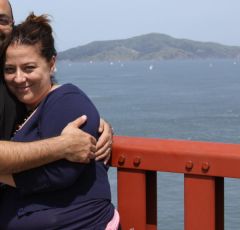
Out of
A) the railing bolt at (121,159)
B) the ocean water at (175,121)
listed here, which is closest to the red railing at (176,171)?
the railing bolt at (121,159)

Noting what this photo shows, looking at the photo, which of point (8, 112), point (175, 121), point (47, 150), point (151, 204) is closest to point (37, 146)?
point (47, 150)

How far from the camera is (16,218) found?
2260 millimetres

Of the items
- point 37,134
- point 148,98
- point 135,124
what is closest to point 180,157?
point 37,134

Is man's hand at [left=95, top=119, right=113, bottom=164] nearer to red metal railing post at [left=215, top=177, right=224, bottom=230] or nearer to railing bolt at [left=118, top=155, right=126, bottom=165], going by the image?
railing bolt at [left=118, top=155, right=126, bottom=165]

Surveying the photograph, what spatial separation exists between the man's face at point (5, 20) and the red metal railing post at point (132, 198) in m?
0.68

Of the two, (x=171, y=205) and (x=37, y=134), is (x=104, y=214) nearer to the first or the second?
(x=37, y=134)

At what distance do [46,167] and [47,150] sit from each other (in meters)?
0.08

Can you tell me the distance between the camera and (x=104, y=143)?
2.35 metres

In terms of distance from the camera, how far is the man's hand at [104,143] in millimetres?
2332

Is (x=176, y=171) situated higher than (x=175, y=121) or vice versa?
(x=176, y=171)

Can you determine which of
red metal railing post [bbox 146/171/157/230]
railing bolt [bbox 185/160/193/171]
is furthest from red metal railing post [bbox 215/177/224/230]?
red metal railing post [bbox 146/171/157/230]

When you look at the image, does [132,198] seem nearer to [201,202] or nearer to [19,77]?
[201,202]

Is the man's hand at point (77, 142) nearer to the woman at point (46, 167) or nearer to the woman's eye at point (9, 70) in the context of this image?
the woman at point (46, 167)

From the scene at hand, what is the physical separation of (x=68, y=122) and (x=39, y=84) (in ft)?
0.63
